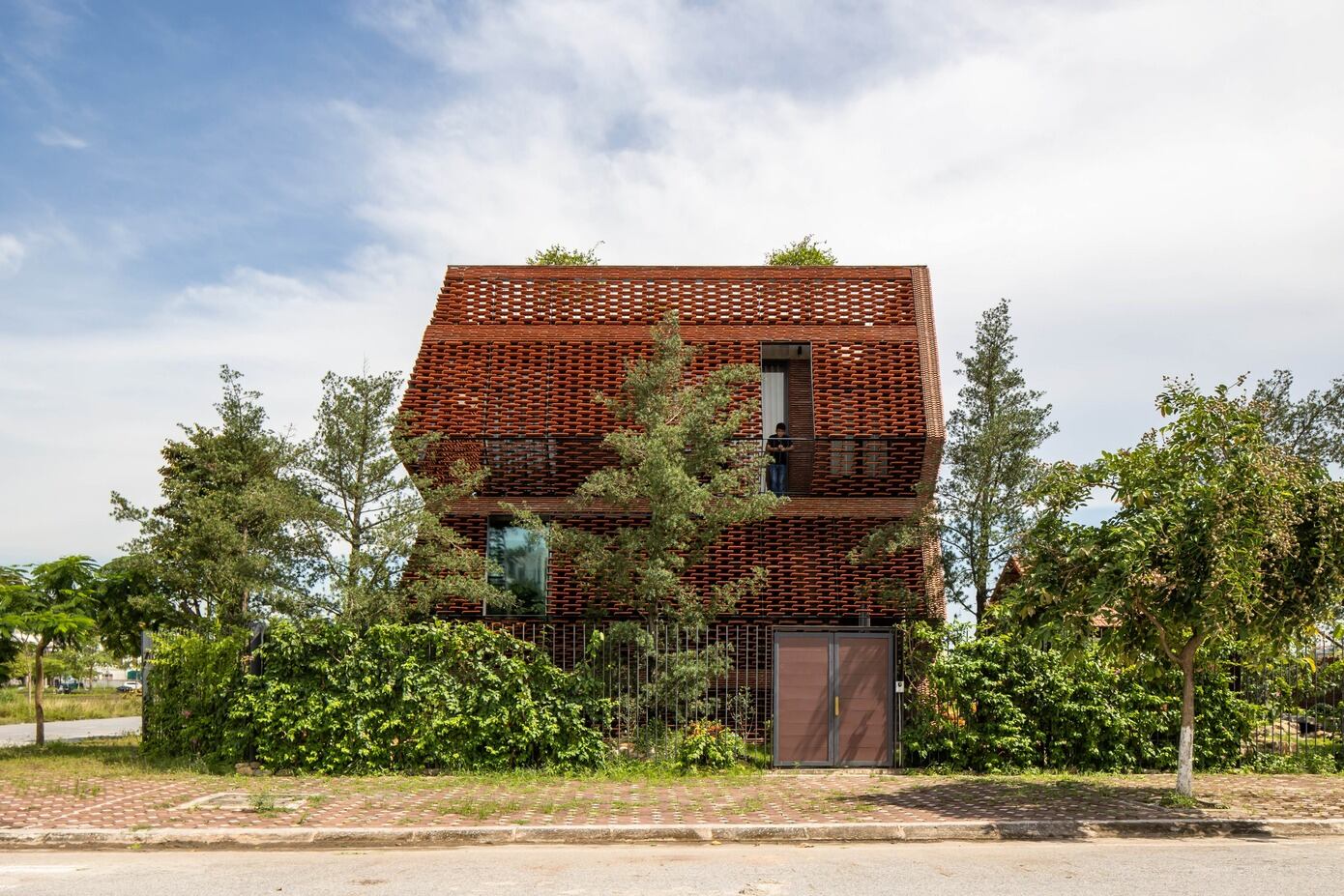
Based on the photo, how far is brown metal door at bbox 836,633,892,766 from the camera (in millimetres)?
15766

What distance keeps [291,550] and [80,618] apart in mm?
4910

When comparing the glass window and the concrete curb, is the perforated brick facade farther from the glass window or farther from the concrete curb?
the concrete curb

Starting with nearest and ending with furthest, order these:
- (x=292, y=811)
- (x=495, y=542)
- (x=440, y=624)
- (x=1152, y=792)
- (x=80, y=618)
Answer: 1. (x=292, y=811)
2. (x=1152, y=792)
3. (x=440, y=624)
4. (x=80, y=618)
5. (x=495, y=542)

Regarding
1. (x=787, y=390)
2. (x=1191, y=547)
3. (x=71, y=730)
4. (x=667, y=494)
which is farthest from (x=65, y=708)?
(x=1191, y=547)

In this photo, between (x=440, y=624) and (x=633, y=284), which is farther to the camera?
(x=633, y=284)

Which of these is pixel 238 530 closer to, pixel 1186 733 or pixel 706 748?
pixel 706 748

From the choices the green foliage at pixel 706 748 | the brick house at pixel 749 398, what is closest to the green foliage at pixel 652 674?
the green foliage at pixel 706 748

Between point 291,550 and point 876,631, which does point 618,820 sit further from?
point 291,550

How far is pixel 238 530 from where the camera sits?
16.7 meters

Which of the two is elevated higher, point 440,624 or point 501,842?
point 440,624

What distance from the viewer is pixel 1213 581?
1106cm

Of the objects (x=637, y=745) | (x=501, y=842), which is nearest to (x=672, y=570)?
(x=637, y=745)

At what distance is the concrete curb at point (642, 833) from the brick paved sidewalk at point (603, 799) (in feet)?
0.78

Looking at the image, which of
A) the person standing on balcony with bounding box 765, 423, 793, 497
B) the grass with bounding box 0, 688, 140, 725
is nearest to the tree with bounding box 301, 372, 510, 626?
the person standing on balcony with bounding box 765, 423, 793, 497
